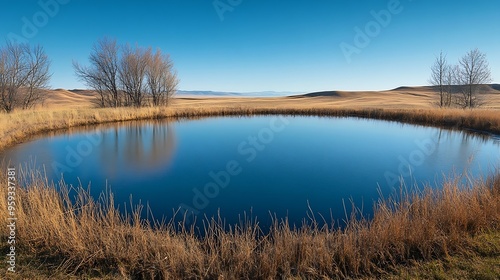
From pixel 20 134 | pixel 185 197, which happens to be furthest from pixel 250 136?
pixel 20 134

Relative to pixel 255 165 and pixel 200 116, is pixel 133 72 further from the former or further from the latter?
pixel 255 165

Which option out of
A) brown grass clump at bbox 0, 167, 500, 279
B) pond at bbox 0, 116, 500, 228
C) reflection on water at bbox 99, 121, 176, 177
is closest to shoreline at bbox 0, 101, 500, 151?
pond at bbox 0, 116, 500, 228

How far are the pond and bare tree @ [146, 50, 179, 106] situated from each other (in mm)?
14725

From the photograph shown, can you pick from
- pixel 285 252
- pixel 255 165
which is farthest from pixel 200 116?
pixel 285 252

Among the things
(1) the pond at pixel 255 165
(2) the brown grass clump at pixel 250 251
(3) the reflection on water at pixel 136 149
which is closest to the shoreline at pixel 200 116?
(1) the pond at pixel 255 165

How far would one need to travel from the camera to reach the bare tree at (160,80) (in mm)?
28631

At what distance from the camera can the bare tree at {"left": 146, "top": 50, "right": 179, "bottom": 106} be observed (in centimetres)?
2863

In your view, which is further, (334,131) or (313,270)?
(334,131)

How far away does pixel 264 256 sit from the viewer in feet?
9.84

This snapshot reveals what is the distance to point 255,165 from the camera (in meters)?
8.70

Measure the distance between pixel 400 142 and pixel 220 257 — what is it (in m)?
11.7

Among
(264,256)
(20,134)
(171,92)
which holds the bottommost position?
(264,256)

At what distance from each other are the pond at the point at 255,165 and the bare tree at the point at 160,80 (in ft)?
48.3

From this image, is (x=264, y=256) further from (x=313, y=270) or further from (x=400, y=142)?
(x=400, y=142)
